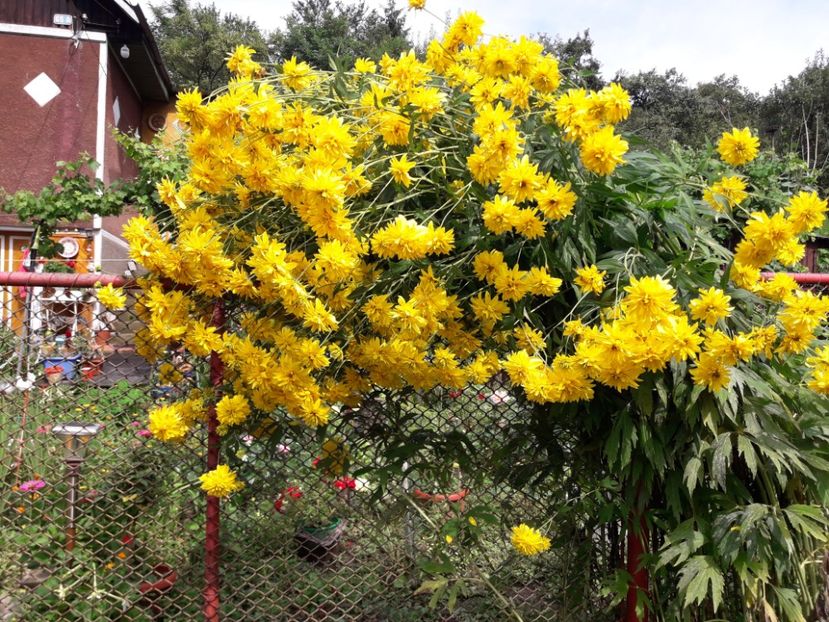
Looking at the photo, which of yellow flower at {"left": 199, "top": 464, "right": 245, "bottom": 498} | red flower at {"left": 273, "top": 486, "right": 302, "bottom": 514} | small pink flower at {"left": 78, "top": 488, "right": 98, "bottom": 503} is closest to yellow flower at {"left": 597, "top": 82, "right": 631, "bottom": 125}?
yellow flower at {"left": 199, "top": 464, "right": 245, "bottom": 498}

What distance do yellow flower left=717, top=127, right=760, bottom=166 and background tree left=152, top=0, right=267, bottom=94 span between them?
2841cm

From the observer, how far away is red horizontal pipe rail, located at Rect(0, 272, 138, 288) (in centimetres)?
217

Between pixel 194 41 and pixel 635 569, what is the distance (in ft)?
106

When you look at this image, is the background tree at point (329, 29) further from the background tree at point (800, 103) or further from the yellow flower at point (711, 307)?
the yellow flower at point (711, 307)

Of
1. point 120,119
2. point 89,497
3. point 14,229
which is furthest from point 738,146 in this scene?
point 120,119

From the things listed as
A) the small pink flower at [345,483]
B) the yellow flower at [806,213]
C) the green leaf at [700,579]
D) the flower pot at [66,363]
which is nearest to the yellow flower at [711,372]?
the yellow flower at [806,213]

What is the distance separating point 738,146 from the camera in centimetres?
204

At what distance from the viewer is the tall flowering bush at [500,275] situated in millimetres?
1801

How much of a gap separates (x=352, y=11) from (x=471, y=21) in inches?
1647

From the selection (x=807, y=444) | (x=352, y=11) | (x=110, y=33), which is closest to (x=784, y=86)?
(x=352, y=11)

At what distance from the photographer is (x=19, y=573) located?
2.73 meters

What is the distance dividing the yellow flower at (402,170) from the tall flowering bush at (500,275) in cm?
1

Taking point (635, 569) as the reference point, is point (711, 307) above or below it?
above

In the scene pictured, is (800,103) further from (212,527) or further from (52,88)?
(212,527)
